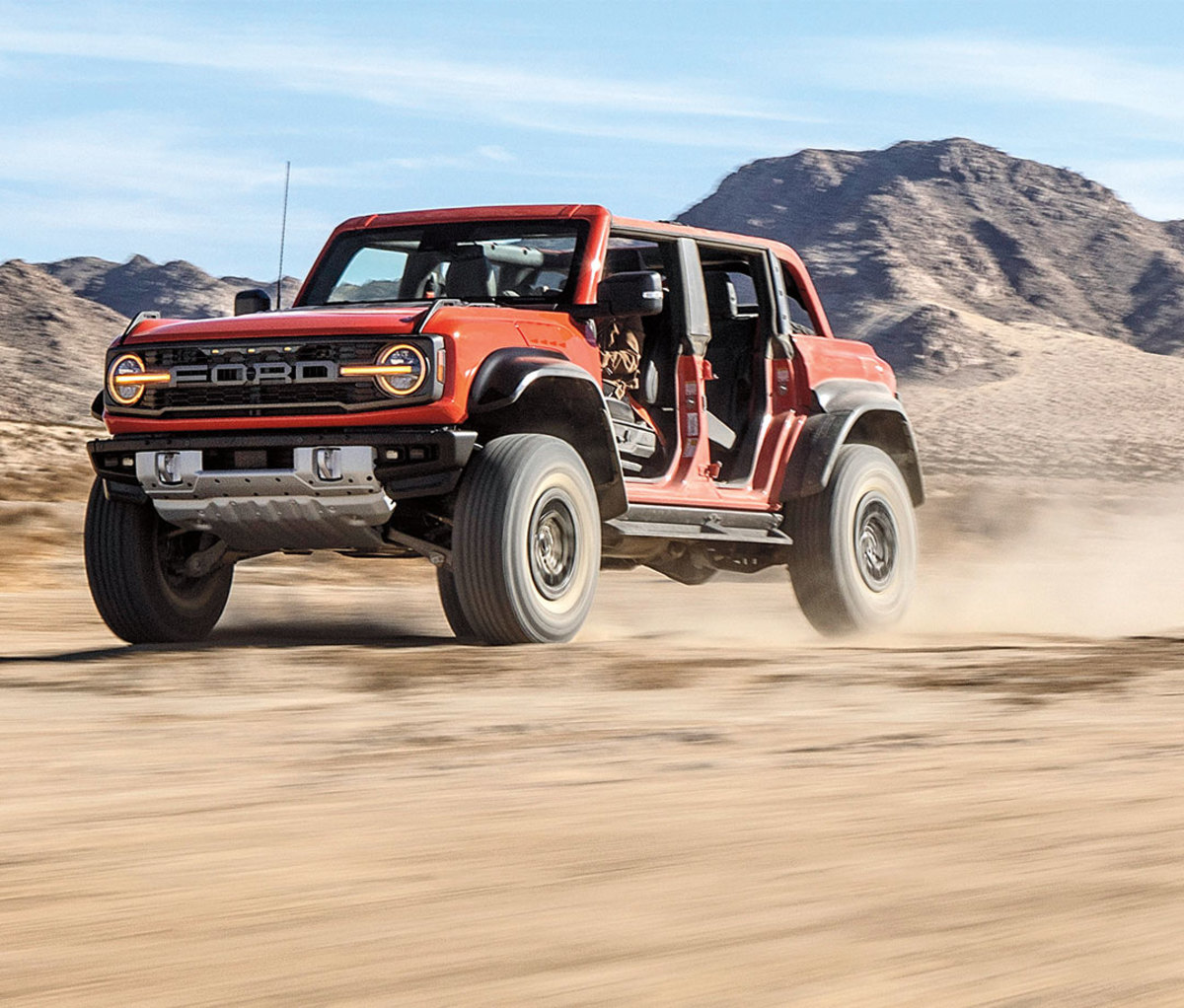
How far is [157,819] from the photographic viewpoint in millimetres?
3840

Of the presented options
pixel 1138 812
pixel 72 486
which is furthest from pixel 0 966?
pixel 72 486

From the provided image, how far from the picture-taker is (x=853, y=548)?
31.3ft

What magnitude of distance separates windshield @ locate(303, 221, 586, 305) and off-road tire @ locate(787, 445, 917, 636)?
184 cm

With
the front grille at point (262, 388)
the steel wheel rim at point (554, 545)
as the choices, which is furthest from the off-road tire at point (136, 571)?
the steel wheel rim at point (554, 545)

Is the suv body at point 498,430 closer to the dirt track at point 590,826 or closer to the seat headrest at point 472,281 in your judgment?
the seat headrest at point 472,281

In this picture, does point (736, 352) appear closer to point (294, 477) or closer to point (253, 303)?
point (253, 303)

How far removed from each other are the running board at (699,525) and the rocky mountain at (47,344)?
4761 centimetres

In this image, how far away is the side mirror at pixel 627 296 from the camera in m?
7.68

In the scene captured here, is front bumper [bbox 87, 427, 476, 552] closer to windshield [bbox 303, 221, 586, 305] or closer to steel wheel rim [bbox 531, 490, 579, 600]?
steel wheel rim [bbox 531, 490, 579, 600]

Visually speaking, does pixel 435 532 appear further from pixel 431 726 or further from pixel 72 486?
pixel 72 486

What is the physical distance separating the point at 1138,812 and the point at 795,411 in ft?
17.5

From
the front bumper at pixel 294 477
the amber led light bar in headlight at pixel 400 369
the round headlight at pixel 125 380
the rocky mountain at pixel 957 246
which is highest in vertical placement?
the rocky mountain at pixel 957 246

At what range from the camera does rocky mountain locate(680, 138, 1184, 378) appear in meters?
83.3

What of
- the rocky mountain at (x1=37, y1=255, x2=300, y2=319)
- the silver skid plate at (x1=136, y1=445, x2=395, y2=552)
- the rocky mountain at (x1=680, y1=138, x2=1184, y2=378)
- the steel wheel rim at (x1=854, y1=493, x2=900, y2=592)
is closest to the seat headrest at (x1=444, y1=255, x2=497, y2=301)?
the silver skid plate at (x1=136, y1=445, x2=395, y2=552)
